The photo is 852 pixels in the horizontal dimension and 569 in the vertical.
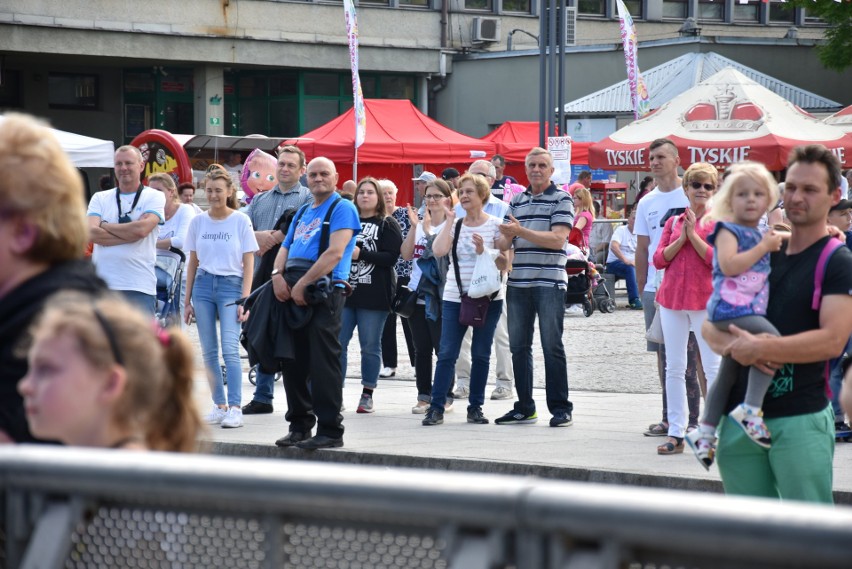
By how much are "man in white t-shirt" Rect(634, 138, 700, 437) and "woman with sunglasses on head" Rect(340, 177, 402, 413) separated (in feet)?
7.63

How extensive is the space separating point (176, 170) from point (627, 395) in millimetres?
13897

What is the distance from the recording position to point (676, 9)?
145ft

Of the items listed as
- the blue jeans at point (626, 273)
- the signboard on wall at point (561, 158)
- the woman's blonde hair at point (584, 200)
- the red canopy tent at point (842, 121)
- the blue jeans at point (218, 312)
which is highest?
the red canopy tent at point (842, 121)

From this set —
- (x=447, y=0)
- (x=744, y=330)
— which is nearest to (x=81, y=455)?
(x=744, y=330)

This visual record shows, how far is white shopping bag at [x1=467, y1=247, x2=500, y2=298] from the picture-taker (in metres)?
10.1

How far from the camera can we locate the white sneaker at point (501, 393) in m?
12.0

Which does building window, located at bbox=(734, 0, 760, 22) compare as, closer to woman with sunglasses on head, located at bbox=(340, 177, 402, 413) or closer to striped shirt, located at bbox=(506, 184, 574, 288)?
woman with sunglasses on head, located at bbox=(340, 177, 402, 413)

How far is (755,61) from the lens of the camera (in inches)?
1454

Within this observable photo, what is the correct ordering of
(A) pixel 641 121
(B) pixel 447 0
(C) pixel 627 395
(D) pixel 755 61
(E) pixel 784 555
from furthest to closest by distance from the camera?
1. (B) pixel 447 0
2. (D) pixel 755 61
3. (A) pixel 641 121
4. (C) pixel 627 395
5. (E) pixel 784 555

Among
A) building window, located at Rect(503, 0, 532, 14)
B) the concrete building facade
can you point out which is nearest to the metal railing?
the concrete building facade

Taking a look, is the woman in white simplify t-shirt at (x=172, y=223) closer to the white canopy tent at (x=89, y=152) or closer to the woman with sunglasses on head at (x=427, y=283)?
the woman with sunglasses on head at (x=427, y=283)

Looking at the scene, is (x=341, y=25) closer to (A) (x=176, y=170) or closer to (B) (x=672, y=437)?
(A) (x=176, y=170)

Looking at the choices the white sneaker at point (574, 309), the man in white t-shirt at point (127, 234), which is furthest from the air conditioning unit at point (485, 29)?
the man in white t-shirt at point (127, 234)

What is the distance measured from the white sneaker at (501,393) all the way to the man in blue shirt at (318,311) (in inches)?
116
